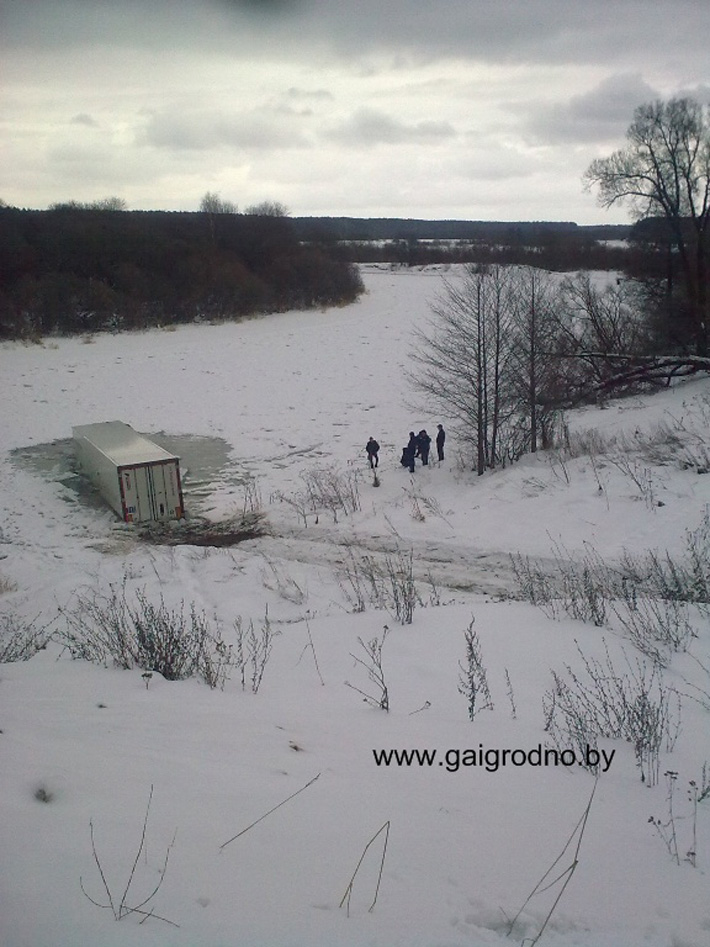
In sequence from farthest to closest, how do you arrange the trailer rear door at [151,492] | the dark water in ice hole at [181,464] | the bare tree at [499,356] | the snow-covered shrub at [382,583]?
the dark water in ice hole at [181,464]
the bare tree at [499,356]
the trailer rear door at [151,492]
the snow-covered shrub at [382,583]

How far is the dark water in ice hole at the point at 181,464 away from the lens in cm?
1667

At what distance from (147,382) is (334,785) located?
27343mm

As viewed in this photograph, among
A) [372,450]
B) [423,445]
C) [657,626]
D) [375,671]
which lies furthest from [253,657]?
[423,445]

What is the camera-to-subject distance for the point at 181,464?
1900 centimetres

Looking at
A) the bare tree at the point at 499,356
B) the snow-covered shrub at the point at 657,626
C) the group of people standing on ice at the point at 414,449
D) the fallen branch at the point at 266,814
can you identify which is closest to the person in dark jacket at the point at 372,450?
the group of people standing on ice at the point at 414,449

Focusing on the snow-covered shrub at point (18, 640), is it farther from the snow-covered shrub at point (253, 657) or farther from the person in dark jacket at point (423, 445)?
the person in dark jacket at point (423, 445)

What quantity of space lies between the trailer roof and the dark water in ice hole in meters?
1.02

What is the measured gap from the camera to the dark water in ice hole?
1667 centimetres

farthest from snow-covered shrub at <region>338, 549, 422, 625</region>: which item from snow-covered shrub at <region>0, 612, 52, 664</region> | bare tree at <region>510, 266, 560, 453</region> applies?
bare tree at <region>510, 266, 560, 453</region>

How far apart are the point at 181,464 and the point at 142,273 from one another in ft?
89.7

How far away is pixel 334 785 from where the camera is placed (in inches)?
155

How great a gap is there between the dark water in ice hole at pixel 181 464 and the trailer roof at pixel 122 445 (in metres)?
1.02

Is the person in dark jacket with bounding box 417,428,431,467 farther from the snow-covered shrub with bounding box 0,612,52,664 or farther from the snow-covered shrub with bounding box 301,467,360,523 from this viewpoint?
the snow-covered shrub with bounding box 0,612,52,664

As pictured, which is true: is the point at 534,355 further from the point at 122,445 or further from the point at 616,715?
the point at 616,715
